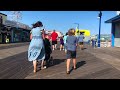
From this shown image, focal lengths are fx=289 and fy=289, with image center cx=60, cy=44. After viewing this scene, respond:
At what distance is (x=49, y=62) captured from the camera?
481 inches

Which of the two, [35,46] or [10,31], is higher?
[10,31]

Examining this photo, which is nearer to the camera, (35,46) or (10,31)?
(35,46)

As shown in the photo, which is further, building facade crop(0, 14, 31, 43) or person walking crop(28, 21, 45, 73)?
building facade crop(0, 14, 31, 43)

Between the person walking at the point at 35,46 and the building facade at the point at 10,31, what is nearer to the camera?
the person walking at the point at 35,46
